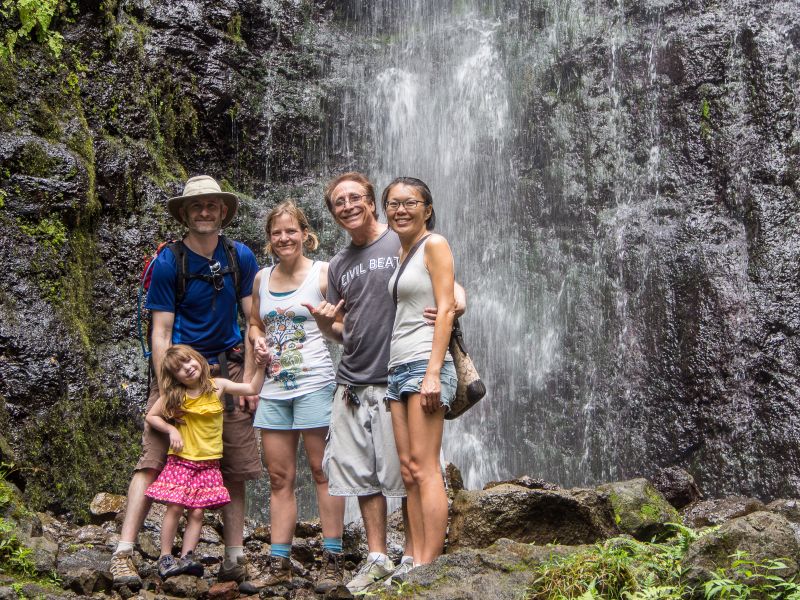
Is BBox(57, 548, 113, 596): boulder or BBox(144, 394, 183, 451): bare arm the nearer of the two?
BBox(57, 548, 113, 596): boulder

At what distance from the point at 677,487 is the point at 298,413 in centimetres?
485

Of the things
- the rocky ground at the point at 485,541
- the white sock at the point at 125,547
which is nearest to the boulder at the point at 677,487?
the rocky ground at the point at 485,541

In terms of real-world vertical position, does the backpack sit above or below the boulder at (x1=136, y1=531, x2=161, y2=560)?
above

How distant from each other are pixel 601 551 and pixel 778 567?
0.78m

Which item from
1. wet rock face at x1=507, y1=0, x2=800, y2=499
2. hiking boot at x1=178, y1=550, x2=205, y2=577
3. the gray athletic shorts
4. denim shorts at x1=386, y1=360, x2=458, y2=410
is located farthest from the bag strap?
wet rock face at x1=507, y1=0, x2=800, y2=499

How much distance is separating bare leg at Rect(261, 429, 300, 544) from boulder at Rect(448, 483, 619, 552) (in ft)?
3.48

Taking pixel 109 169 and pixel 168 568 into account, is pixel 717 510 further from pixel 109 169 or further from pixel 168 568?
pixel 109 169

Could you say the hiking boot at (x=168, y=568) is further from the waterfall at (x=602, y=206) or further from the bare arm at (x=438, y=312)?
the waterfall at (x=602, y=206)

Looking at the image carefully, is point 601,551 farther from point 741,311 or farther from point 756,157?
point 756,157

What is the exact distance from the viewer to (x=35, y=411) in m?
7.57

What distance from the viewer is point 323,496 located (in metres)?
4.91

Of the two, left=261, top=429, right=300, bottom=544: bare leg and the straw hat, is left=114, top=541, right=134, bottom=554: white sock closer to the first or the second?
left=261, top=429, right=300, bottom=544: bare leg

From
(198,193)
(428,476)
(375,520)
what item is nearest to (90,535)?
(375,520)

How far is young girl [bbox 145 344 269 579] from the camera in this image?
4828mm
